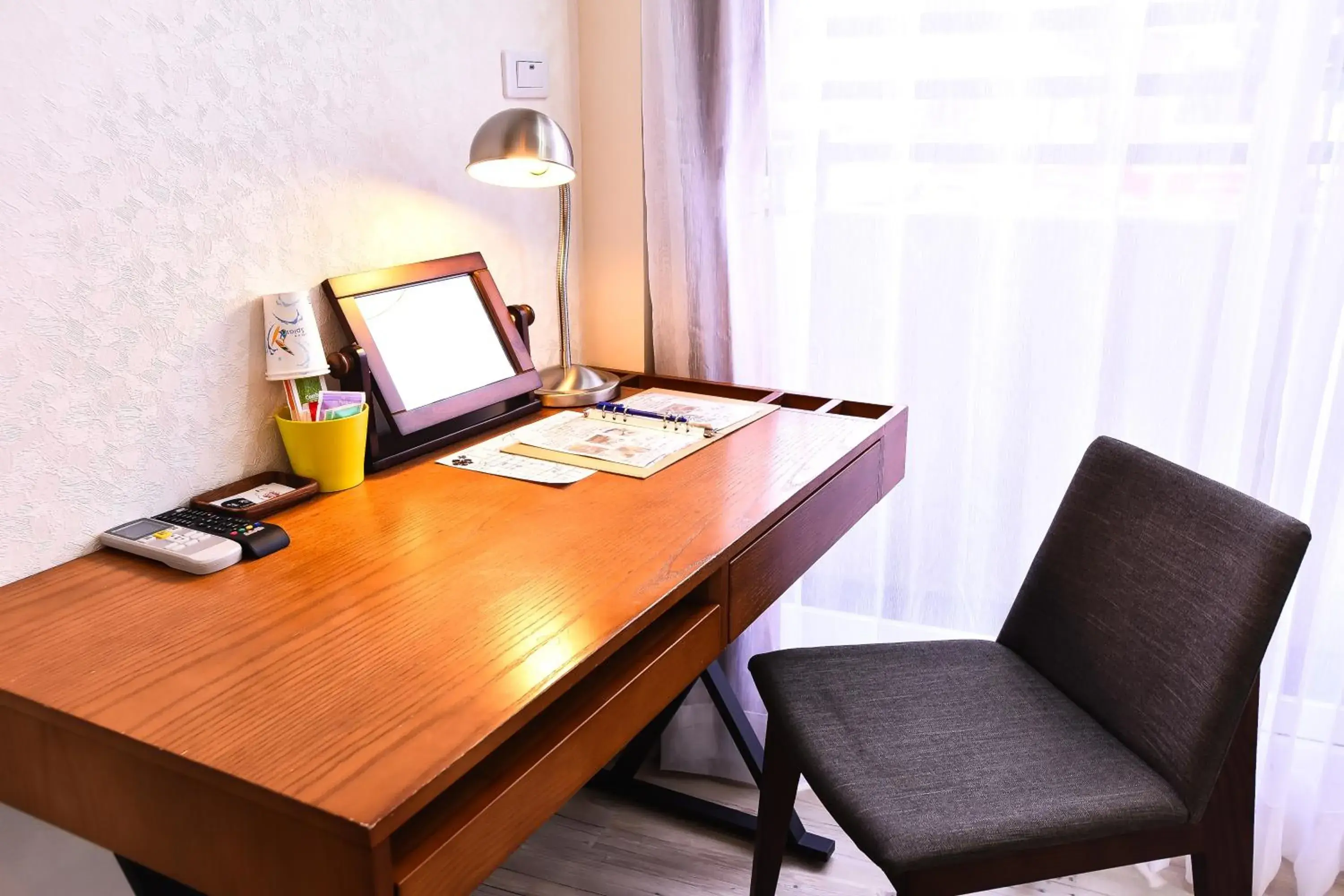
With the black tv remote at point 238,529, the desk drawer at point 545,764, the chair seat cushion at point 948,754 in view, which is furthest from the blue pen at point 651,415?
the black tv remote at point 238,529

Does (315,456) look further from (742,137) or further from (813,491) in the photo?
(742,137)

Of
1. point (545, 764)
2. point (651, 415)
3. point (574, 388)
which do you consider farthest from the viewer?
point (574, 388)

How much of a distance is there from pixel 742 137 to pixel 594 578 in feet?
3.30

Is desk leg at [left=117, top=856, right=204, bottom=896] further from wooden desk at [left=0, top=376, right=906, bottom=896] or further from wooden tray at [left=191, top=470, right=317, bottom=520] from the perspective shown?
wooden tray at [left=191, top=470, right=317, bottom=520]

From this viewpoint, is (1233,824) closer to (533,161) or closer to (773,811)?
(773,811)

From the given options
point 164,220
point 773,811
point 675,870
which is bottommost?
point 675,870

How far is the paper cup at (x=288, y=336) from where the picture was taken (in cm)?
135

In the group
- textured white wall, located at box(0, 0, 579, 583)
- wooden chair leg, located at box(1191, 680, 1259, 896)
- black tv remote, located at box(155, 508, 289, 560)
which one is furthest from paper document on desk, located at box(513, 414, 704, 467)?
wooden chair leg, located at box(1191, 680, 1259, 896)

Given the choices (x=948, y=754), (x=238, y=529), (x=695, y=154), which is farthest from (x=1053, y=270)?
(x=238, y=529)

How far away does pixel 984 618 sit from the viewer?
1.96 metres

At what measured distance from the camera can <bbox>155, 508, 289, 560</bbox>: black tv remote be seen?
3.85ft

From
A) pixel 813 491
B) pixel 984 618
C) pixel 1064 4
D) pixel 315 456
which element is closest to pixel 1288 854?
pixel 984 618

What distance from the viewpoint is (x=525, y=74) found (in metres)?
1.79

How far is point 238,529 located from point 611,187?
40.9 inches
